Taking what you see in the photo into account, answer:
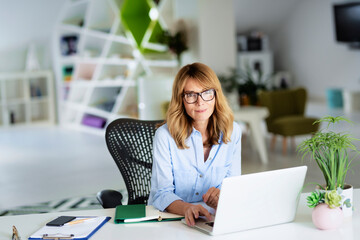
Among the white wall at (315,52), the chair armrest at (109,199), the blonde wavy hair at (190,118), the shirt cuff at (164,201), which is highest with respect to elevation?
the white wall at (315,52)

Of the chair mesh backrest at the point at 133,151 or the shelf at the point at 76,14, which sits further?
the shelf at the point at 76,14

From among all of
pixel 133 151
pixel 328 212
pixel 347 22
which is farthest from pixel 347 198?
pixel 347 22

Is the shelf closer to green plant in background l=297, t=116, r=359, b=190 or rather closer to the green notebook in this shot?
the green notebook

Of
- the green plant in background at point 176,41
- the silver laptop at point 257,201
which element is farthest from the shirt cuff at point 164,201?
the green plant in background at point 176,41

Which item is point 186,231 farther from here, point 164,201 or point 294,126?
point 294,126

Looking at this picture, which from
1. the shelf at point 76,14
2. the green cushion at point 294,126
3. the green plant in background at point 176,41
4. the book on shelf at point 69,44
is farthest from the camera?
the book on shelf at point 69,44

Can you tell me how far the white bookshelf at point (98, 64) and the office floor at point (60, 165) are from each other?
26.3 inches

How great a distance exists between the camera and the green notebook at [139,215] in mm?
1840

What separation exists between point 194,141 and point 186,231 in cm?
53

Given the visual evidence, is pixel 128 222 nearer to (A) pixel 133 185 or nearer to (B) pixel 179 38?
(A) pixel 133 185

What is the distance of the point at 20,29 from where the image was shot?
9422 mm

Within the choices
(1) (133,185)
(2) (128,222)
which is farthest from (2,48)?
(2) (128,222)

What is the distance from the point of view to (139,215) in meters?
1.86

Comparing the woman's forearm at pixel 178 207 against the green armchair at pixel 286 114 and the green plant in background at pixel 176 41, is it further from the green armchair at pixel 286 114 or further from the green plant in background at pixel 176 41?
the green plant in background at pixel 176 41
